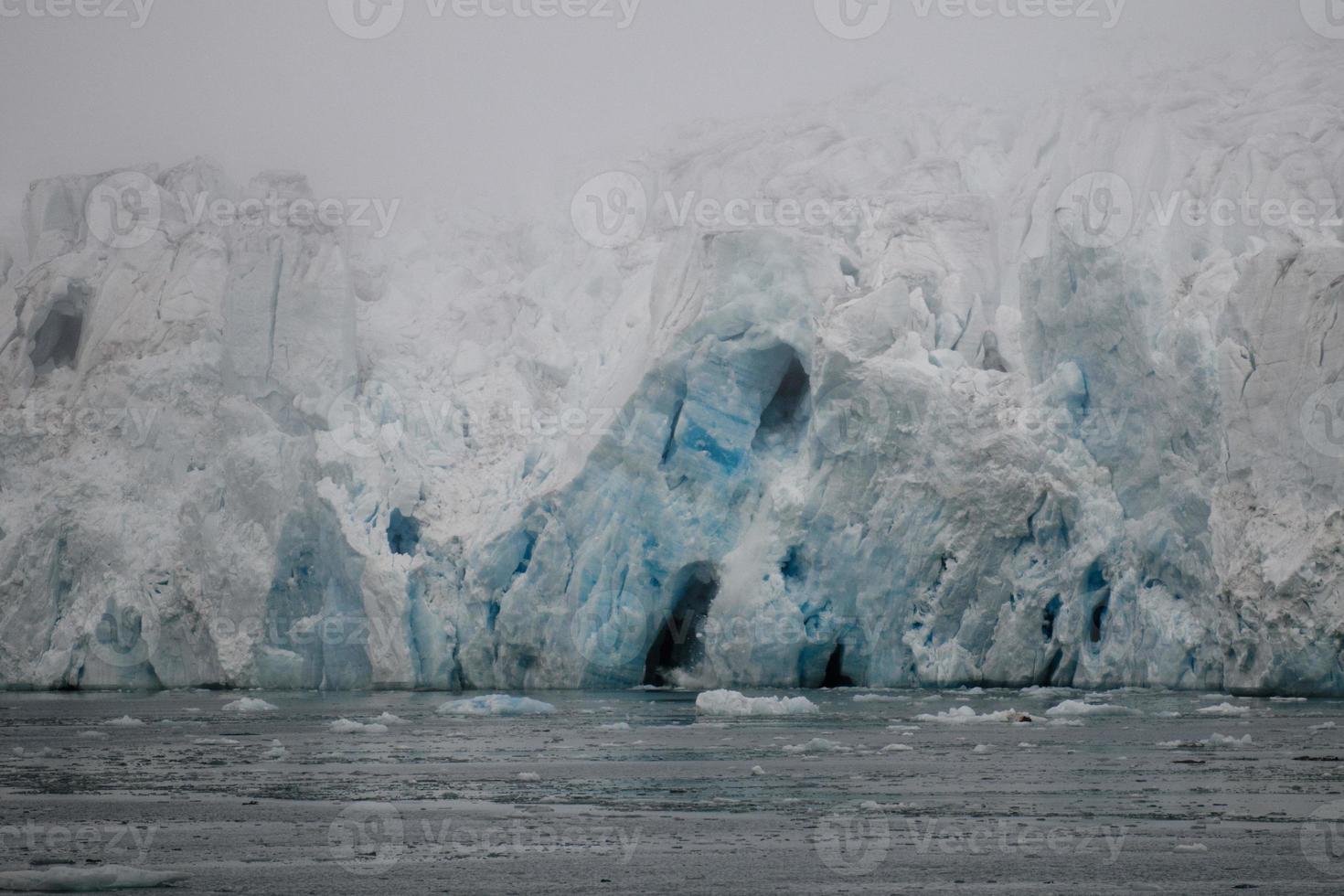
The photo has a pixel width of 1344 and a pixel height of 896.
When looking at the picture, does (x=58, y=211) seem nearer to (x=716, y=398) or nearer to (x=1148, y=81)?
(x=716, y=398)

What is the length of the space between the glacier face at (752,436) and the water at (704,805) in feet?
14.4

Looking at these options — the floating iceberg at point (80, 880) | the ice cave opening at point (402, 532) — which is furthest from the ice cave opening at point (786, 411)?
the floating iceberg at point (80, 880)

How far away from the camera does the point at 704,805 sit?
1089cm

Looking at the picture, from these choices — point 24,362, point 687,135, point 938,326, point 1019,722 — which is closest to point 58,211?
point 24,362

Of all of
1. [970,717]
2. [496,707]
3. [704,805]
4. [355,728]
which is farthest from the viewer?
[496,707]

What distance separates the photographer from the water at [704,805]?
320 inches

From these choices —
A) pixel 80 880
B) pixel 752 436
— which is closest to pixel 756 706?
pixel 752 436

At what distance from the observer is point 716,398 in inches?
984

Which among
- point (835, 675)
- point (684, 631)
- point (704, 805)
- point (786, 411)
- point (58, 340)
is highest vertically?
point (786, 411)

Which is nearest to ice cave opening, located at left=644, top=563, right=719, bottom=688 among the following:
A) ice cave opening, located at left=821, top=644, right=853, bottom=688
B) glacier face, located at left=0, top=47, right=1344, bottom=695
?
glacier face, located at left=0, top=47, right=1344, bottom=695

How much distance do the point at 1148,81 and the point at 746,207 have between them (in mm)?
7795

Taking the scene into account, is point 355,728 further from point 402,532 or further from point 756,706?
point 402,532

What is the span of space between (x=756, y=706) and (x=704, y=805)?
9.29 metres

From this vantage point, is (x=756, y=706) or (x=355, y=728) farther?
(x=756, y=706)
